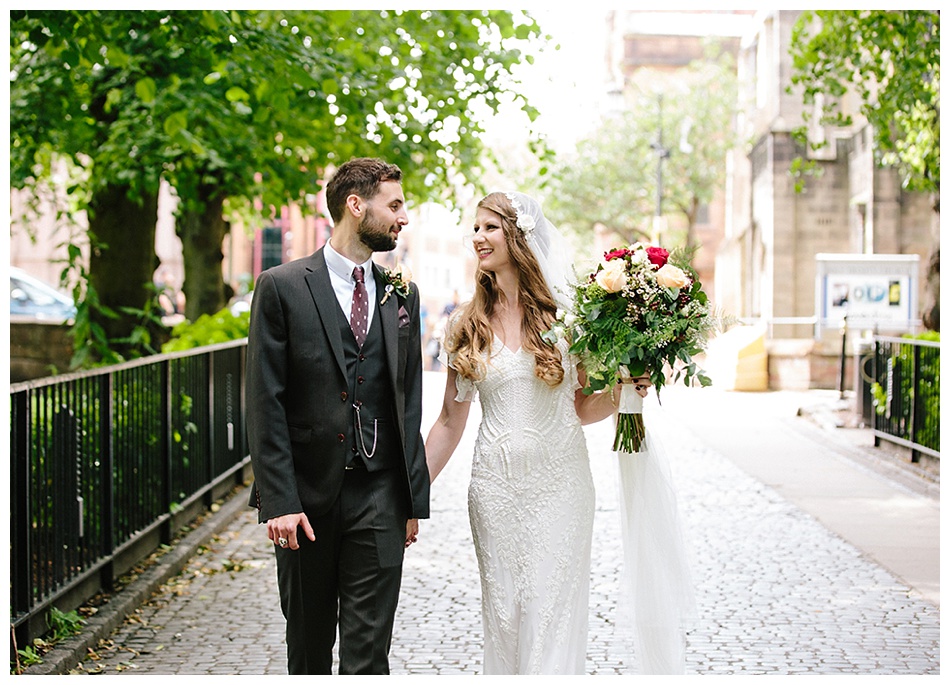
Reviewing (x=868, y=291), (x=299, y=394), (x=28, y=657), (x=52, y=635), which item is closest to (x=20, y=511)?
(x=28, y=657)

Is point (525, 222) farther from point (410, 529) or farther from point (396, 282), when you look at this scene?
point (410, 529)

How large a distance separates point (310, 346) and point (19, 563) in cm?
260

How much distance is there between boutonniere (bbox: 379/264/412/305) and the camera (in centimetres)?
473

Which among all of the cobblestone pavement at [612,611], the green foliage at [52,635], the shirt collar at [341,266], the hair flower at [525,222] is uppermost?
the hair flower at [525,222]

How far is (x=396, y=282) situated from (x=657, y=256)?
1.12 metres

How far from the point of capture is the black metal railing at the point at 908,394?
1360 cm

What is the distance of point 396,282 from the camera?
15.6ft

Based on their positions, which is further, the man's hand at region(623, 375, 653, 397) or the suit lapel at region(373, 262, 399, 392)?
the man's hand at region(623, 375, 653, 397)

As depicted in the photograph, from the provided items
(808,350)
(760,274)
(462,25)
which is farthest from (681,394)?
(462,25)

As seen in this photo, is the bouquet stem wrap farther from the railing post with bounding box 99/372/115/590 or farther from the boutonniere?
the railing post with bounding box 99/372/115/590

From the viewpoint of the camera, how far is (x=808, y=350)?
82.5ft

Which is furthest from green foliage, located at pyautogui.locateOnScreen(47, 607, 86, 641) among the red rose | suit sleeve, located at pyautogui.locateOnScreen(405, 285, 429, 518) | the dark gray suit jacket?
the red rose

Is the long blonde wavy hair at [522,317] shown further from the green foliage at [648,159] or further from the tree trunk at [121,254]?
the green foliage at [648,159]

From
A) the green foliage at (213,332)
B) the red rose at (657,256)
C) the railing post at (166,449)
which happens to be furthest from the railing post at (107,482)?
the green foliage at (213,332)
